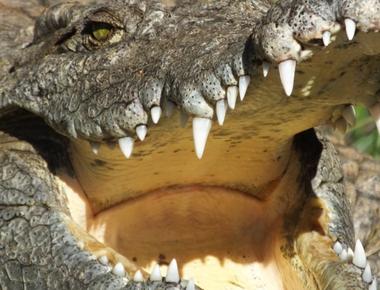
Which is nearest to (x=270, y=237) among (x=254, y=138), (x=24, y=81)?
(x=254, y=138)

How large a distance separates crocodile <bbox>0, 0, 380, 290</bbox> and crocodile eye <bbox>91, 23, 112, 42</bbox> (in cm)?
1

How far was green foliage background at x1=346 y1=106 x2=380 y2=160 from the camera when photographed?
6.64m

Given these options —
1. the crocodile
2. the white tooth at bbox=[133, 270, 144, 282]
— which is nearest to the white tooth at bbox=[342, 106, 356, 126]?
the crocodile

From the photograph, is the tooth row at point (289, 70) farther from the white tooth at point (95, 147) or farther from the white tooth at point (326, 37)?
the white tooth at point (95, 147)

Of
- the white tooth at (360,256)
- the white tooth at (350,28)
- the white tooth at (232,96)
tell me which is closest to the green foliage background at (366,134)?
the white tooth at (360,256)

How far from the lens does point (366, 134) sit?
267 inches

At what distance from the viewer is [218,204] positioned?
15.5 feet

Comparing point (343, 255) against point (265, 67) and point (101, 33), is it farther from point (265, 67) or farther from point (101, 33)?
point (101, 33)

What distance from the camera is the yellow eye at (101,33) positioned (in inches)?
165

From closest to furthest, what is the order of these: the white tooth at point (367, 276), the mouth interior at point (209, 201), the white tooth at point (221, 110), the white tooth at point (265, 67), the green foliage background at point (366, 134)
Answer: the white tooth at point (265, 67), the white tooth at point (221, 110), the white tooth at point (367, 276), the mouth interior at point (209, 201), the green foliage background at point (366, 134)

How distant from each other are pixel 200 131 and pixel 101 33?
37.0 inches

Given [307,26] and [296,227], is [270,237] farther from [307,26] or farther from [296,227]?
[307,26]

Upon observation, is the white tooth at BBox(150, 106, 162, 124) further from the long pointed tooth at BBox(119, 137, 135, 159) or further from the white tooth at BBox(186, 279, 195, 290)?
the white tooth at BBox(186, 279, 195, 290)

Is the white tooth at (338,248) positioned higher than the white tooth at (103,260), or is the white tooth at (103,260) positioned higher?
the white tooth at (338,248)
